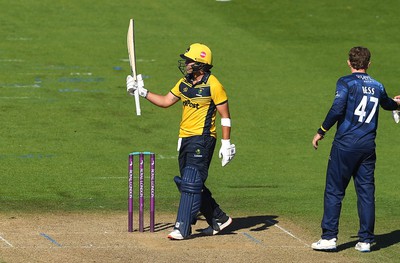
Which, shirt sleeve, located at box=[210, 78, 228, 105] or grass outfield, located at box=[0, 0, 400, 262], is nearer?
shirt sleeve, located at box=[210, 78, 228, 105]

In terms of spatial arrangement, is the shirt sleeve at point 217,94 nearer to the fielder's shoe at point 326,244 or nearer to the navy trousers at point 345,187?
the navy trousers at point 345,187

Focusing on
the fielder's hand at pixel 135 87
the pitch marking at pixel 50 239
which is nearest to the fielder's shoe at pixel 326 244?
the fielder's hand at pixel 135 87

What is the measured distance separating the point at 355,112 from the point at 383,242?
73.4 inches

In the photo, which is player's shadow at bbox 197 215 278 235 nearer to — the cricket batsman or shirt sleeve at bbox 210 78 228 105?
the cricket batsman

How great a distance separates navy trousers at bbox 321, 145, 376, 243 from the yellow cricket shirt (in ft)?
5.19

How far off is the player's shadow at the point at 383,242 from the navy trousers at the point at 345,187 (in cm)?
35

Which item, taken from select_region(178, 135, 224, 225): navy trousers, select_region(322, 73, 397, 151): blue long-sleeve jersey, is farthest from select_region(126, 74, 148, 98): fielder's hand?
select_region(322, 73, 397, 151): blue long-sleeve jersey

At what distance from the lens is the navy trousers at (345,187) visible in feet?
44.5

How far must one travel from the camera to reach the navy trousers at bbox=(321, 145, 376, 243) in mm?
13570

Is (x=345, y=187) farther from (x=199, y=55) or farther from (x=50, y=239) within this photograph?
(x=50, y=239)

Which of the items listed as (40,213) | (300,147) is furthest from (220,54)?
(40,213)

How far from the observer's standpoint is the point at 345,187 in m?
13.6

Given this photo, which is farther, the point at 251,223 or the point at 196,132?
the point at 251,223

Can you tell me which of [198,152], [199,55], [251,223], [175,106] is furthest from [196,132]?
[175,106]
